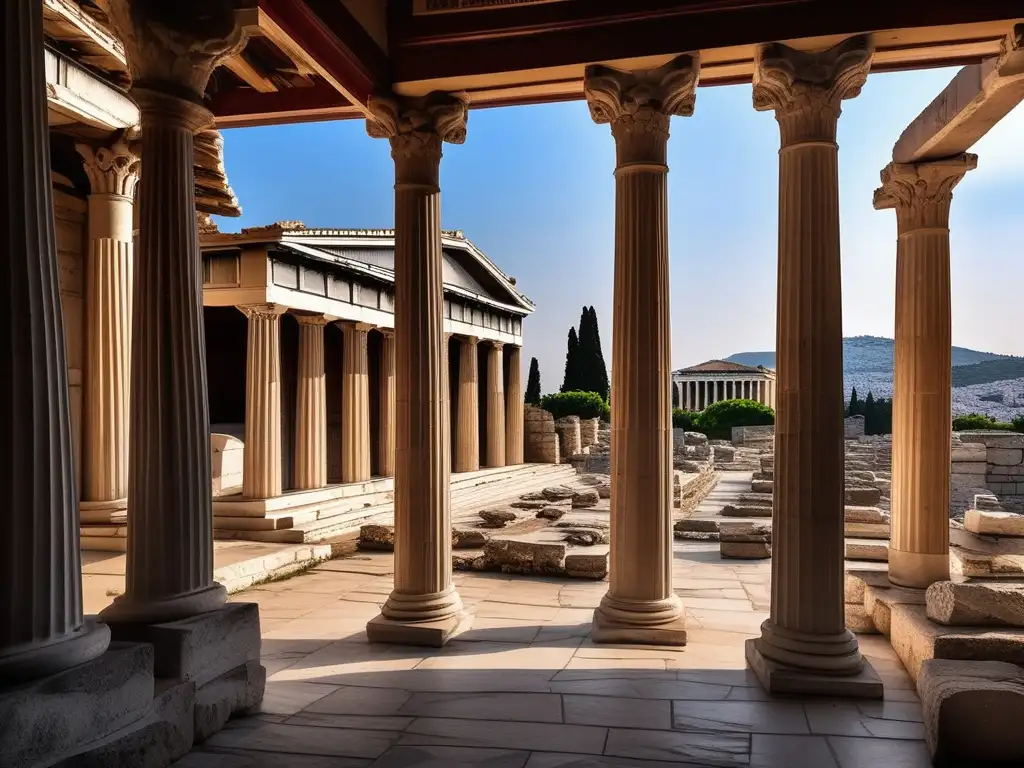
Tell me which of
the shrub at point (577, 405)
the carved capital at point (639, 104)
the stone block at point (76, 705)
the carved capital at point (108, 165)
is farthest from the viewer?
the shrub at point (577, 405)

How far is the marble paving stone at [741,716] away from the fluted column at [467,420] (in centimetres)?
2227

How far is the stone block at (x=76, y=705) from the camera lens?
3.53m

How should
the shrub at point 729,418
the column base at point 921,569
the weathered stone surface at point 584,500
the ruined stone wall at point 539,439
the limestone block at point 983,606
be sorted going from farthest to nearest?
the shrub at point 729,418, the ruined stone wall at point 539,439, the weathered stone surface at point 584,500, the column base at point 921,569, the limestone block at point 983,606

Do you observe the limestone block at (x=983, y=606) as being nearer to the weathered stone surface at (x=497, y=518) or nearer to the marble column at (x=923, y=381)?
the marble column at (x=923, y=381)

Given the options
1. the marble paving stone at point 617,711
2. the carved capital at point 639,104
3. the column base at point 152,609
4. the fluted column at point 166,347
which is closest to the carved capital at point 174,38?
the fluted column at point 166,347

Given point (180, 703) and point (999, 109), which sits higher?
point (999, 109)

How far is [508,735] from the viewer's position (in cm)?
542

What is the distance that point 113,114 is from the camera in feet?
36.8

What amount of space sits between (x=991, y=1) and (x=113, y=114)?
11.0 meters

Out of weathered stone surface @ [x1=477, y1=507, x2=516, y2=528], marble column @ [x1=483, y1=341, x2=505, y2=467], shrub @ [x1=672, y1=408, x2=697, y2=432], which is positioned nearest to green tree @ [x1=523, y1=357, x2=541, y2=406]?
shrub @ [x1=672, y1=408, x2=697, y2=432]

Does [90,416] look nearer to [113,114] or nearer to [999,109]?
[113,114]

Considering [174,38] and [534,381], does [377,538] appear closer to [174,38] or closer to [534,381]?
[174,38]

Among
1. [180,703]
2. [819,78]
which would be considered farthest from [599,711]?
[819,78]

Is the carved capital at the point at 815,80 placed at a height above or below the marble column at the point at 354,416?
above
